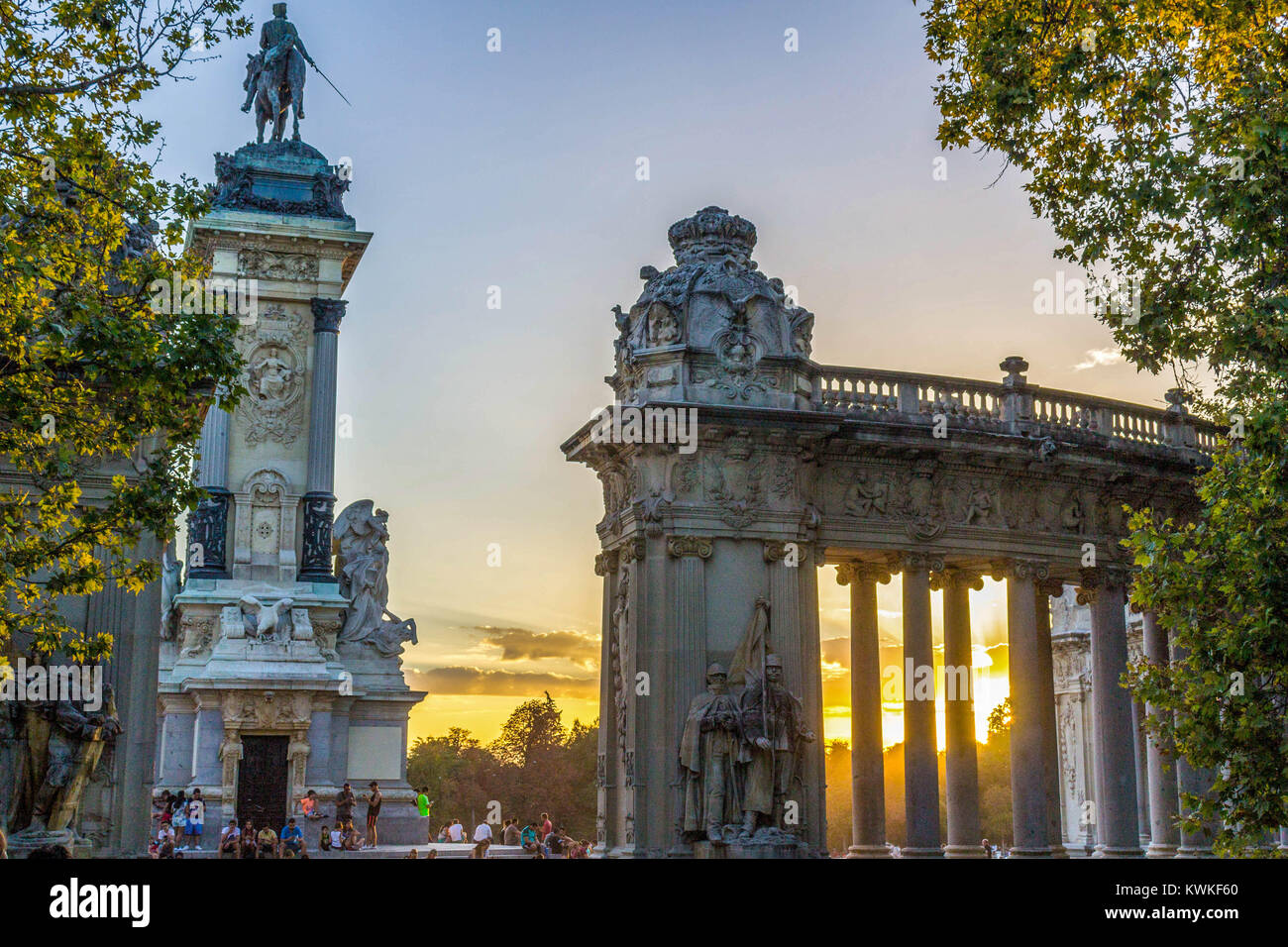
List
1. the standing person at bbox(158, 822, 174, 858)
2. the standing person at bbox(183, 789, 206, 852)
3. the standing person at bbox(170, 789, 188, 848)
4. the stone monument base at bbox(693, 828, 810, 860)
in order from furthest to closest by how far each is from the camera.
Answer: the standing person at bbox(183, 789, 206, 852) < the standing person at bbox(170, 789, 188, 848) < the standing person at bbox(158, 822, 174, 858) < the stone monument base at bbox(693, 828, 810, 860)

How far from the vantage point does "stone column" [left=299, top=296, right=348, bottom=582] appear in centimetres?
4778

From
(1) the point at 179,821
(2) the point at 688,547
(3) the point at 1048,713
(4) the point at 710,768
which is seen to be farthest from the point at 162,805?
(3) the point at 1048,713

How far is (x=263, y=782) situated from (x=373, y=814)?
4213 mm

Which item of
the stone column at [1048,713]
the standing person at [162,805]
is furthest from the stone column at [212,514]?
the stone column at [1048,713]

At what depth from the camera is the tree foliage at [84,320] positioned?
774 inches

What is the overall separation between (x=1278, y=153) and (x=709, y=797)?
54.6 feet

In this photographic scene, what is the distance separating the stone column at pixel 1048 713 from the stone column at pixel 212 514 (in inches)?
984

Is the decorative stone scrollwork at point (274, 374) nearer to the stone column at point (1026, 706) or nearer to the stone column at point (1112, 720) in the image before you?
the stone column at point (1026, 706)

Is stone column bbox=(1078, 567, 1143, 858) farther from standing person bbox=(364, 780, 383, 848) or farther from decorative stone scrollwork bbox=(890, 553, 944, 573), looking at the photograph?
standing person bbox=(364, 780, 383, 848)

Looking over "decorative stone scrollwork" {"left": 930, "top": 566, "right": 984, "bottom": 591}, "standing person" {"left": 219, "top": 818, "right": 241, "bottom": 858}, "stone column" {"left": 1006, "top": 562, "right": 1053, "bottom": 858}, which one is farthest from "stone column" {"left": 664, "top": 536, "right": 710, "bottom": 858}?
"standing person" {"left": 219, "top": 818, "right": 241, "bottom": 858}

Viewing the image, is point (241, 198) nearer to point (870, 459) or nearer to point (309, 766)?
point (309, 766)

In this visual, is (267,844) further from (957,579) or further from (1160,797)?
(1160,797)

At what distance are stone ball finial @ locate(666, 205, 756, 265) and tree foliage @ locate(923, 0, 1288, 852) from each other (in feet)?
36.7
